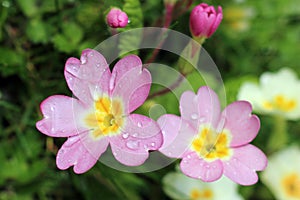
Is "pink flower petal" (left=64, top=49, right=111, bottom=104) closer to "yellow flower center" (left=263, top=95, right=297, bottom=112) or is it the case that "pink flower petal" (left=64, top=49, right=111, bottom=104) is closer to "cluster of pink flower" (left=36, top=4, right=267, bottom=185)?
"cluster of pink flower" (left=36, top=4, right=267, bottom=185)

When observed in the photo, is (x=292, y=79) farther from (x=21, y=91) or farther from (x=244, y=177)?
(x=21, y=91)

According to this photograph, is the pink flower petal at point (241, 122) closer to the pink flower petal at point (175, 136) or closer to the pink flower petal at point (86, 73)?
the pink flower petal at point (175, 136)

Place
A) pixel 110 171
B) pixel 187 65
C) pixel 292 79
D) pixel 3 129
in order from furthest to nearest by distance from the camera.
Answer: pixel 292 79, pixel 3 129, pixel 110 171, pixel 187 65

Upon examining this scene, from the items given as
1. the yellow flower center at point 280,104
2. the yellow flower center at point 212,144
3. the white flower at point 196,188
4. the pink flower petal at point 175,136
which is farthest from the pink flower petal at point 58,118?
the yellow flower center at point 280,104

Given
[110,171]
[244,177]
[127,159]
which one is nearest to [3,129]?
[110,171]

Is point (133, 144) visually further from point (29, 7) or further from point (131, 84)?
point (29, 7)

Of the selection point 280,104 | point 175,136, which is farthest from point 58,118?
point 280,104

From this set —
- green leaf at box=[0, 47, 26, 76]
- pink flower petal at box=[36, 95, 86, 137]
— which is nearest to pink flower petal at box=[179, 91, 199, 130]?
pink flower petal at box=[36, 95, 86, 137]
